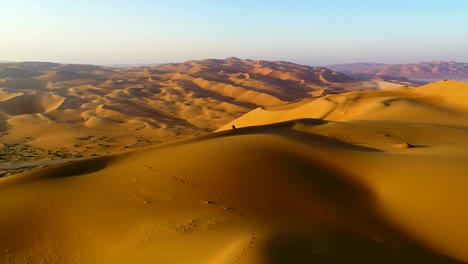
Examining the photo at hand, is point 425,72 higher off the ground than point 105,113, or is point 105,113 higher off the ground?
point 105,113

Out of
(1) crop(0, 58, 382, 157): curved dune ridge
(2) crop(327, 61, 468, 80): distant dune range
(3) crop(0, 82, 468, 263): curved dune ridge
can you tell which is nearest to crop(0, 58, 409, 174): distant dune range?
(1) crop(0, 58, 382, 157): curved dune ridge

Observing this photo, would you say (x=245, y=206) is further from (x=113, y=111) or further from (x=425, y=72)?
(x=425, y=72)

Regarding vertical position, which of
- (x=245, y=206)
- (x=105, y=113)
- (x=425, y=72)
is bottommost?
(x=425, y=72)

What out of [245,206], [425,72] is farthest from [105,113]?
[425,72]

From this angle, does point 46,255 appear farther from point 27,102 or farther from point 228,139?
point 27,102

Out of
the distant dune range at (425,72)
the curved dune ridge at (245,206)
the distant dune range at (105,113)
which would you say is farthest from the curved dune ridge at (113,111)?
the distant dune range at (425,72)

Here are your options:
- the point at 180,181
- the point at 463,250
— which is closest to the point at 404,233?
the point at 463,250

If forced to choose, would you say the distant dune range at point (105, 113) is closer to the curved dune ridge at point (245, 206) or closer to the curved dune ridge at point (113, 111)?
the curved dune ridge at point (113, 111)

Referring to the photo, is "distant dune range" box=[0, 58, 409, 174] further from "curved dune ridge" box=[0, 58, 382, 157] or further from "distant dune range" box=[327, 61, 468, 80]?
"distant dune range" box=[327, 61, 468, 80]
